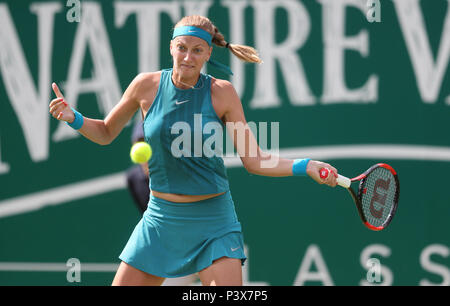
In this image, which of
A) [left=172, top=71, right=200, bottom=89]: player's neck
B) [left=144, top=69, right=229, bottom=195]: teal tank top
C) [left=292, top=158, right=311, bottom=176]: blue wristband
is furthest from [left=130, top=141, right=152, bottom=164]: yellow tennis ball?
[left=292, top=158, right=311, bottom=176]: blue wristband

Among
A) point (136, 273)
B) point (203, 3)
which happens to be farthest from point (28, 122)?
point (136, 273)

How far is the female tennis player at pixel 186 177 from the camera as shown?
142 inches

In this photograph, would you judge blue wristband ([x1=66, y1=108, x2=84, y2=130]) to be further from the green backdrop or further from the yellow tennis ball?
the green backdrop

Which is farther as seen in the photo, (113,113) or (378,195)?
(378,195)

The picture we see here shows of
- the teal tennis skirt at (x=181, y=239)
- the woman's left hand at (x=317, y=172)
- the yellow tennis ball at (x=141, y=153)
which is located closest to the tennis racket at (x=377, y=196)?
the woman's left hand at (x=317, y=172)

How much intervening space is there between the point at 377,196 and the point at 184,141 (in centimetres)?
122

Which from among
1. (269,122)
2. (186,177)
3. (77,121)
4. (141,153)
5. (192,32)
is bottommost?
(186,177)

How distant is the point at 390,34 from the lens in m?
5.54

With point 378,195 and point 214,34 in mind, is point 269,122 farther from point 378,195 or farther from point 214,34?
point 214,34

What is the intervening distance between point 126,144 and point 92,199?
0.50m

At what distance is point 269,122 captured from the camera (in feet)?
18.4

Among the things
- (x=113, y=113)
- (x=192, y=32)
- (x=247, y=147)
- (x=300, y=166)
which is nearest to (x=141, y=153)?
(x=113, y=113)

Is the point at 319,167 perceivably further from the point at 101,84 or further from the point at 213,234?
the point at 101,84

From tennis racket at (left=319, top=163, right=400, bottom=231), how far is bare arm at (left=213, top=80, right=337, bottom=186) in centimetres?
47
